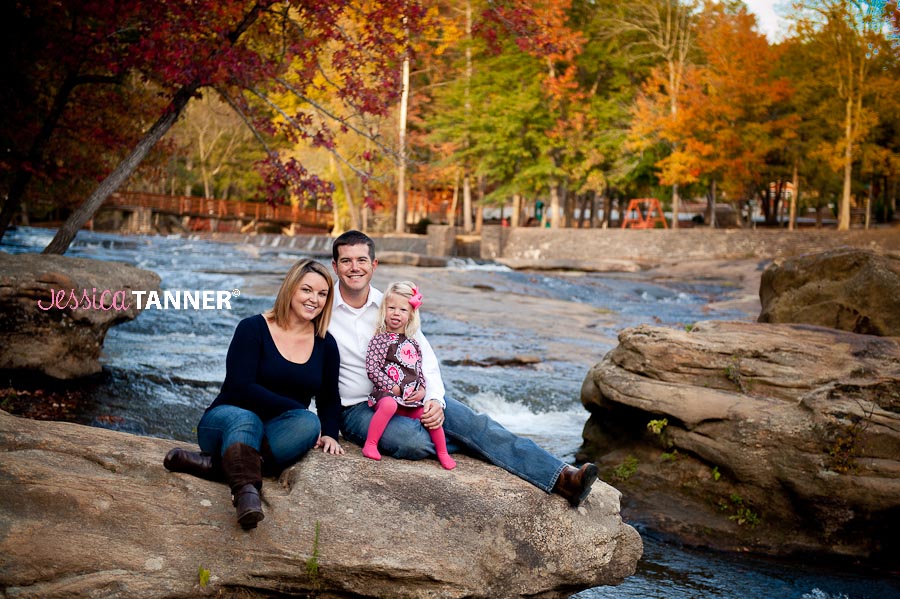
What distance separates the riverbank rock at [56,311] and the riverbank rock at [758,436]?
4.98 m

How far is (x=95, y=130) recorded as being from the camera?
11.0m

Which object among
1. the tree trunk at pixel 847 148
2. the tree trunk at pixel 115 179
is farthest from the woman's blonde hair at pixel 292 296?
the tree trunk at pixel 847 148

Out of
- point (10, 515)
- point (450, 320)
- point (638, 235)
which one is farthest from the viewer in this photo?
point (638, 235)

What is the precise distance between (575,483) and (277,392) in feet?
5.21

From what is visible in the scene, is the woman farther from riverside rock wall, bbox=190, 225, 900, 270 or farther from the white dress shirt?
riverside rock wall, bbox=190, 225, 900, 270

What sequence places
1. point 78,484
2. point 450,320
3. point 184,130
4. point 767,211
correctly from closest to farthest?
point 78,484 → point 450,320 → point 767,211 → point 184,130

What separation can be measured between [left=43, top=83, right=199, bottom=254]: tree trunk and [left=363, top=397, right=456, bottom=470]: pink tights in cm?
628

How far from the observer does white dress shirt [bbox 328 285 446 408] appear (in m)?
4.77

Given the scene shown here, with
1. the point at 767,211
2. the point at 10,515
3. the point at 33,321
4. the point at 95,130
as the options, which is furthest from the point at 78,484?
the point at 767,211

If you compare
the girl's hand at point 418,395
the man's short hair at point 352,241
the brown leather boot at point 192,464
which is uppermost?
the man's short hair at point 352,241

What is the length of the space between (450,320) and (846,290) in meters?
6.78

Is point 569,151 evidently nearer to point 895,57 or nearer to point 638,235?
point 638,235

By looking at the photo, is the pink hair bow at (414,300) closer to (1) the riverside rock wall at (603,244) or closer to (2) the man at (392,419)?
(2) the man at (392,419)

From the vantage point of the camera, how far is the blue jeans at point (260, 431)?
13.8 ft
